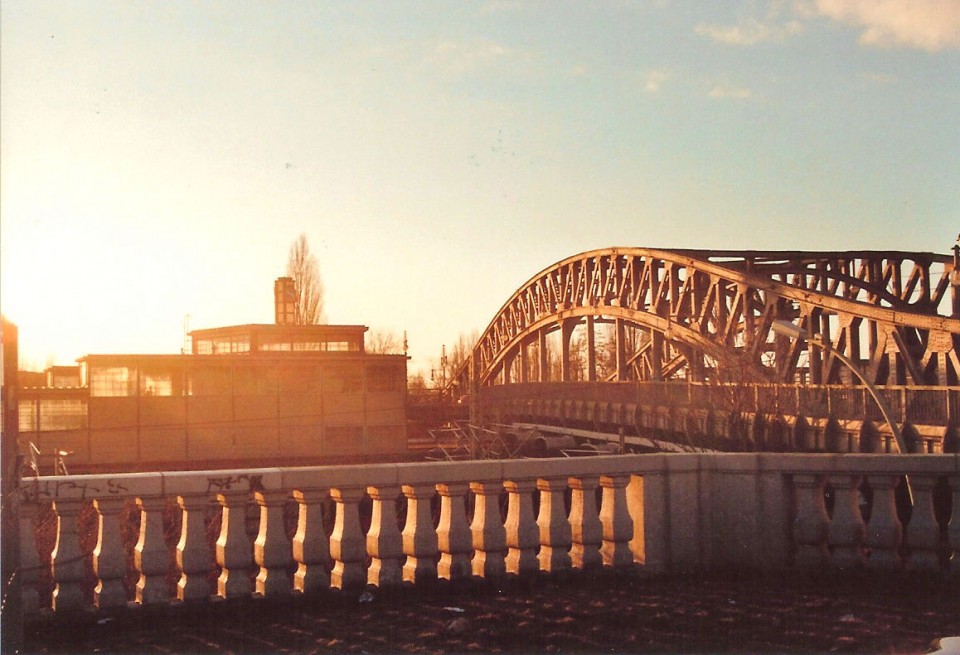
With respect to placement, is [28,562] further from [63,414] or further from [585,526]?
[63,414]

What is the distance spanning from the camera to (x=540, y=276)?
8912 cm

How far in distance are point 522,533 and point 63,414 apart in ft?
158

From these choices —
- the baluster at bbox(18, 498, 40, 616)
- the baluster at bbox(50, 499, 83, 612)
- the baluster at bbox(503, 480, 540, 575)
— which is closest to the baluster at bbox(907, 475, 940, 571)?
the baluster at bbox(503, 480, 540, 575)

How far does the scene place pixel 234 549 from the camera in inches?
283

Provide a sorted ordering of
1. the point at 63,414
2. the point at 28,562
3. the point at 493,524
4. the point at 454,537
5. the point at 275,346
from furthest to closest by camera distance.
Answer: the point at 275,346 → the point at 63,414 → the point at 493,524 → the point at 454,537 → the point at 28,562

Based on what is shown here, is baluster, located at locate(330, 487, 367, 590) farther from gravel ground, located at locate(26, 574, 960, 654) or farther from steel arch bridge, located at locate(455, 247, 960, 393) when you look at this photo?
steel arch bridge, located at locate(455, 247, 960, 393)

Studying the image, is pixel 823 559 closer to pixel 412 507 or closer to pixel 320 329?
pixel 412 507

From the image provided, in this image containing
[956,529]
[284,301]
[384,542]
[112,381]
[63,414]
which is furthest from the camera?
[284,301]

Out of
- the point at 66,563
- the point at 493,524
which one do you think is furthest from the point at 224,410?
the point at 66,563

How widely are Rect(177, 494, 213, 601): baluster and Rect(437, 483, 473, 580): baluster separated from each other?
64.9 inches

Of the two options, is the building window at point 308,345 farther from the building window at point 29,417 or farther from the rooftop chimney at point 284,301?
the building window at point 29,417

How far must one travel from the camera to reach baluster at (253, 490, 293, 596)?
7.21 m

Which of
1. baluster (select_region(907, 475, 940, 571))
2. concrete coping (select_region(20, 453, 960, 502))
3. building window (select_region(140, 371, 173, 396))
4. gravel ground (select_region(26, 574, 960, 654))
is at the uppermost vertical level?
building window (select_region(140, 371, 173, 396))

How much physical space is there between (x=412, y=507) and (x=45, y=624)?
2.45 metres
